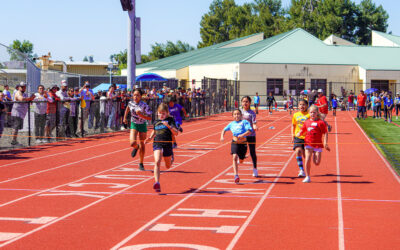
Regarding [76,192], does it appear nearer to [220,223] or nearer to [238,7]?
[220,223]

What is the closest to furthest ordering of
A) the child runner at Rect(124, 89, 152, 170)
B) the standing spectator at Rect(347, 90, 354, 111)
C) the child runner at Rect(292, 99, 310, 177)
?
the child runner at Rect(292, 99, 310, 177) → the child runner at Rect(124, 89, 152, 170) → the standing spectator at Rect(347, 90, 354, 111)

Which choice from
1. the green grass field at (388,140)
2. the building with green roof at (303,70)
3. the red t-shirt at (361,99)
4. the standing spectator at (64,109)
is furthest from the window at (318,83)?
the standing spectator at (64,109)

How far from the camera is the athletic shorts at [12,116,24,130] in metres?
17.8

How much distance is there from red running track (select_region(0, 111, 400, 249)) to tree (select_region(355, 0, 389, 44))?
87.1 meters

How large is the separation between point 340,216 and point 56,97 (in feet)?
45.7

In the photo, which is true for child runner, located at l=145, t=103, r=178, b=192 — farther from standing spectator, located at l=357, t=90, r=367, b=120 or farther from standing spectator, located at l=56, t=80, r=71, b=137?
standing spectator, located at l=357, t=90, r=367, b=120

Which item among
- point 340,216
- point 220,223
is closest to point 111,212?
point 220,223

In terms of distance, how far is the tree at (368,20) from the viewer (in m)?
98.4

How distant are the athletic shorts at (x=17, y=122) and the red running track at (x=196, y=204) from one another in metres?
1.72

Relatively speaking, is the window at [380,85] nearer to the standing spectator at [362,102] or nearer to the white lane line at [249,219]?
the standing spectator at [362,102]

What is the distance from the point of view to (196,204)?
946cm

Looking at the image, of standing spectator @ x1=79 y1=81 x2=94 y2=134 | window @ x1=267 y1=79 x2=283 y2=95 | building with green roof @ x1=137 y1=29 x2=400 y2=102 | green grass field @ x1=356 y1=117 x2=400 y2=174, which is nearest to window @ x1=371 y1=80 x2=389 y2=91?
building with green roof @ x1=137 y1=29 x2=400 y2=102

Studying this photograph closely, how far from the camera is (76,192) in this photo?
1057cm

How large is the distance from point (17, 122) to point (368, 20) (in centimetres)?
8956
